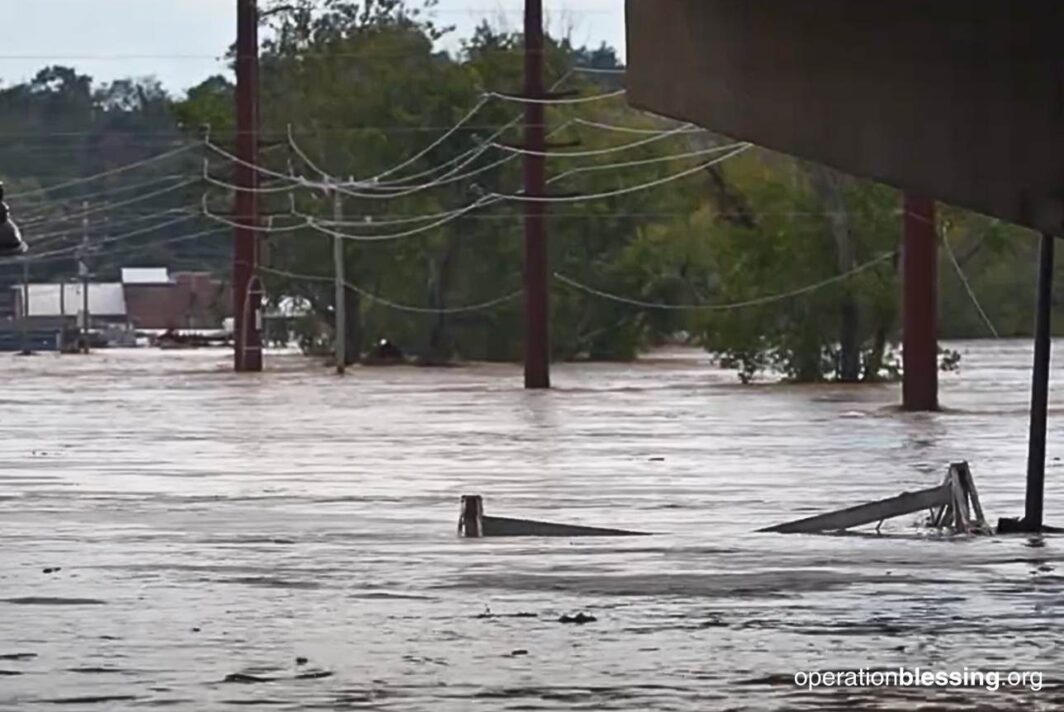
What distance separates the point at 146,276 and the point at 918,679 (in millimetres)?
135527

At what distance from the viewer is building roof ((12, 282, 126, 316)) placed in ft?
461

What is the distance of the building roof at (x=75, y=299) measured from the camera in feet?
461

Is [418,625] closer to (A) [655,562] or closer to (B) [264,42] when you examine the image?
(A) [655,562]

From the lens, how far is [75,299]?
144m

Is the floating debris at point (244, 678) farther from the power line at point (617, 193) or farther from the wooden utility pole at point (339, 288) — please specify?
the wooden utility pole at point (339, 288)

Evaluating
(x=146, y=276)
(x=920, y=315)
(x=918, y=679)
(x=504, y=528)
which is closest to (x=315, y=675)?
(x=918, y=679)

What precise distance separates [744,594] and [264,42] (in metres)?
78.5

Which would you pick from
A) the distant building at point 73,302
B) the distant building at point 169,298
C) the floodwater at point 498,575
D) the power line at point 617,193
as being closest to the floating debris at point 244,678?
the floodwater at point 498,575

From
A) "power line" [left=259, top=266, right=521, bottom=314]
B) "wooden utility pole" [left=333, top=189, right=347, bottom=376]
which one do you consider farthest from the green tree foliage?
"wooden utility pole" [left=333, top=189, right=347, bottom=376]

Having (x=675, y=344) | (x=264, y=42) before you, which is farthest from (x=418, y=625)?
(x=675, y=344)

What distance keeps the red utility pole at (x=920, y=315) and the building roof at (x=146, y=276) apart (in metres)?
101

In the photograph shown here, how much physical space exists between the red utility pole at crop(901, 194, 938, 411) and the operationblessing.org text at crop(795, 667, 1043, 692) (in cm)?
3418

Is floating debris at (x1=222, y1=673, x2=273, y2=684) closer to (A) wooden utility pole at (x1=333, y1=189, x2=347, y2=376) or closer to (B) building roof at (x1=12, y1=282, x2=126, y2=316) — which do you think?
(A) wooden utility pole at (x1=333, y1=189, x2=347, y2=376)

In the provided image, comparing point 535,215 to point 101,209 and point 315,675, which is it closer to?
point 315,675
